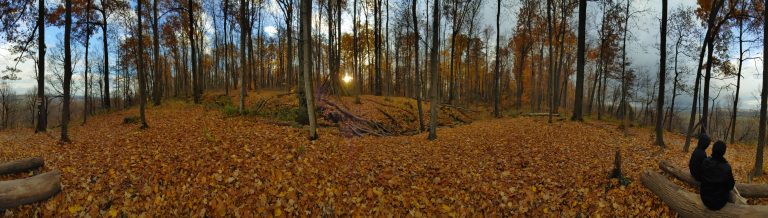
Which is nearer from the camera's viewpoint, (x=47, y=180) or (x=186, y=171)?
(x=47, y=180)

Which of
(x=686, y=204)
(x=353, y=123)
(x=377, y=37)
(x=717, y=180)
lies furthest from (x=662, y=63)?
(x=377, y=37)

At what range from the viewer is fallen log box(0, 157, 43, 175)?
668cm

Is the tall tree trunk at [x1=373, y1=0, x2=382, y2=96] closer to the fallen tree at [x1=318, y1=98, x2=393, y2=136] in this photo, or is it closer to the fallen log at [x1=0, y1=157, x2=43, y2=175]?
the fallen tree at [x1=318, y1=98, x2=393, y2=136]

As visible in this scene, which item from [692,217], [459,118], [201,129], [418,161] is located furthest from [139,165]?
[459,118]

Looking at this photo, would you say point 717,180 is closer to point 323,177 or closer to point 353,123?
point 323,177

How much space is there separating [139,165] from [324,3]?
1807 cm

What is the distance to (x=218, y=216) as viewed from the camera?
216 inches

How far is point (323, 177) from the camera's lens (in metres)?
7.31

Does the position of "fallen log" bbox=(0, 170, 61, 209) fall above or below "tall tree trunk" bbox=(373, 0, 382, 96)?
below

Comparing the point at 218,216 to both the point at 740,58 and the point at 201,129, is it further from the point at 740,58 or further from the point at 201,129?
the point at 740,58

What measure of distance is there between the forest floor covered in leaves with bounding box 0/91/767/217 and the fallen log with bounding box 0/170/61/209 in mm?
137

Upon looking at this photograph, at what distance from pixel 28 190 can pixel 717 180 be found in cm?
1153

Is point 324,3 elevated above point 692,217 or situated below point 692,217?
above

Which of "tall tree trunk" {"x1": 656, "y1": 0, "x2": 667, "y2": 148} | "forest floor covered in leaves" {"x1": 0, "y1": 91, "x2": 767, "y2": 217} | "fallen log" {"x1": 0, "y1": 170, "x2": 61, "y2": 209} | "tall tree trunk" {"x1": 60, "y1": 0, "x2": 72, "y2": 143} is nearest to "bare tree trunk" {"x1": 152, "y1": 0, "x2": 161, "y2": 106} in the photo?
"tall tree trunk" {"x1": 60, "y1": 0, "x2": 72, "y2": 143}
